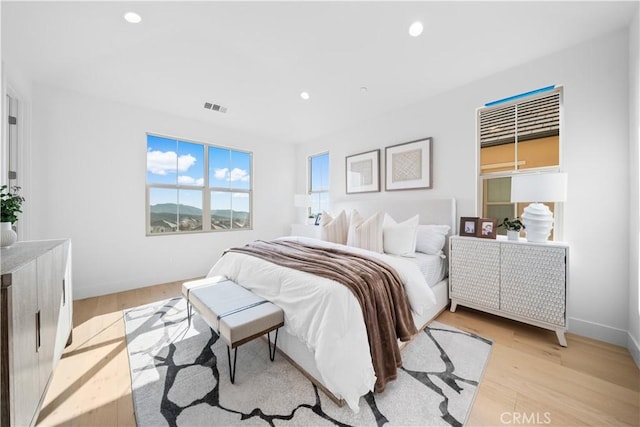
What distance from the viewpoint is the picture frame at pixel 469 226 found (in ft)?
8.64

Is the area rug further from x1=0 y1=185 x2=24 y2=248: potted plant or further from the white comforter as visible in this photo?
x1=0 y1=185 x2=24 y2=248: potted plant

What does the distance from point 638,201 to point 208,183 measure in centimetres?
502

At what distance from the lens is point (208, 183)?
4270 mm

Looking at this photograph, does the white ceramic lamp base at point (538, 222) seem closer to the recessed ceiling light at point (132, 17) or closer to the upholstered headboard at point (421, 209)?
the upholstered headboard at point (421, 209)

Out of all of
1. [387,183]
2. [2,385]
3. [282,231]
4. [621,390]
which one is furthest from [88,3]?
[621,390]

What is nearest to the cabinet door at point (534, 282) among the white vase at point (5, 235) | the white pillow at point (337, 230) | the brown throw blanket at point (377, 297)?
the brown throw blanket at point (377, 297)

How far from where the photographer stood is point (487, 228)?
256 cm

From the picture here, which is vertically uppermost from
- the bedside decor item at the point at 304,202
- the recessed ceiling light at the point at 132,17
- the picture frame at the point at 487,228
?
the recessed ceiling light at the point at 132,17

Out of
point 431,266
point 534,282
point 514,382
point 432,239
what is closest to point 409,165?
point 432,239

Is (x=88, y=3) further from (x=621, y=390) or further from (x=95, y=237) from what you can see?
(x=621, y=390)

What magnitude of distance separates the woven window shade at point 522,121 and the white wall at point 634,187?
19.7 inches

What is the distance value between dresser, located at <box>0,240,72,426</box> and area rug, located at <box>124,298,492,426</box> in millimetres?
482

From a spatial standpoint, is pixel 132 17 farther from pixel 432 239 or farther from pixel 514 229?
pixel 514 229

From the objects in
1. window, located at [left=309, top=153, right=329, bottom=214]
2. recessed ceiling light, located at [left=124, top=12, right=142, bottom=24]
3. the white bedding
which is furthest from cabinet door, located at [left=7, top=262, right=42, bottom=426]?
window, located at [left=309, top=153, right=329, bottom=214]
